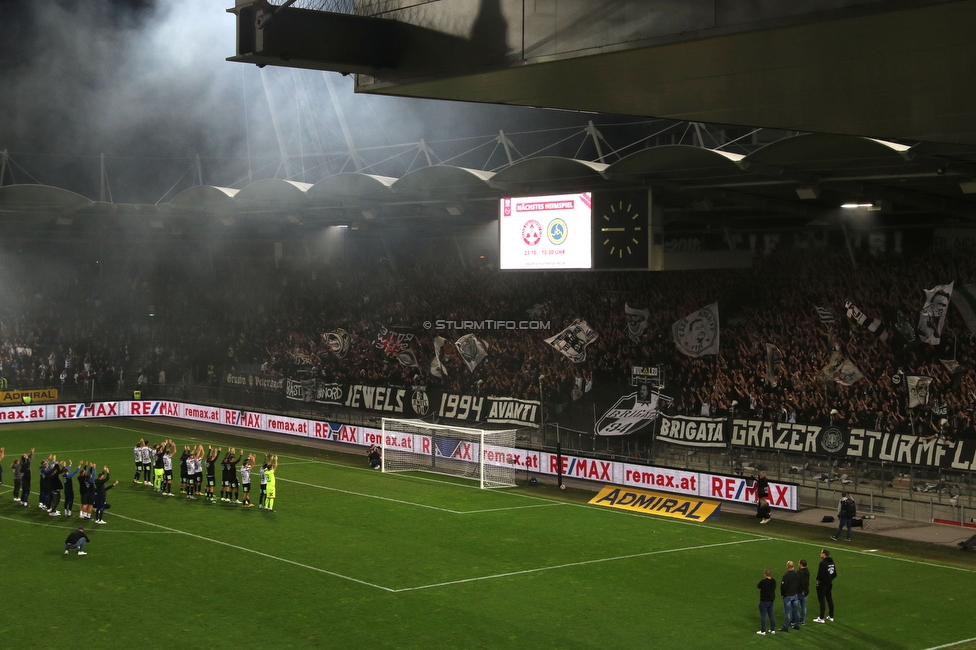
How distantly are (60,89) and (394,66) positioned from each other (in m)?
46.4

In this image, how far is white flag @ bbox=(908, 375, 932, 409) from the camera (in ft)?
99.7

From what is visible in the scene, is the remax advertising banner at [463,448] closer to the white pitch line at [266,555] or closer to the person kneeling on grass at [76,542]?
the white pitch line at [266,555]

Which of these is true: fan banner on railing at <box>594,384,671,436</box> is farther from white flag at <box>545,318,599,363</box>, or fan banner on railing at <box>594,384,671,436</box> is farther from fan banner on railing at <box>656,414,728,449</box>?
white flag at <box>545,318,599,363</box>

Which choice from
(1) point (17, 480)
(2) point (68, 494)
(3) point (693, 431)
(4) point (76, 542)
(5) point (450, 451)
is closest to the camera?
(4) point (76, 542)

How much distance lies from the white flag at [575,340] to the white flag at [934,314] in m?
12.2

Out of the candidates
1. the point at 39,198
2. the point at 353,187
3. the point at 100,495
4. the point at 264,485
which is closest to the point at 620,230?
the point at 353,187

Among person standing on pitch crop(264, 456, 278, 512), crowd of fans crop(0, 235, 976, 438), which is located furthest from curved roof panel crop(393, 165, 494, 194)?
person standing on pitch crop(264, 456, 278, 512)

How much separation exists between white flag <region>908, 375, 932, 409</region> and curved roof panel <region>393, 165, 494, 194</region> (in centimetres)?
1470

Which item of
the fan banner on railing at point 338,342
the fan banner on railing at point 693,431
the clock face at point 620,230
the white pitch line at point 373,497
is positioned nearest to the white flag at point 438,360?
the fan banner on railing at point 338,342

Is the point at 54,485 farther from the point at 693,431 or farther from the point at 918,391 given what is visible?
the point at 918,391

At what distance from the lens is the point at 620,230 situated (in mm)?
32250

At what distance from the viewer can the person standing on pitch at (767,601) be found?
61.1 ft

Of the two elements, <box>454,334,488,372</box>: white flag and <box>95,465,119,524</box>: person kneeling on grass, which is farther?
<box>454,334,488,372</box>: white flag

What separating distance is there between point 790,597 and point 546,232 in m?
17.7
